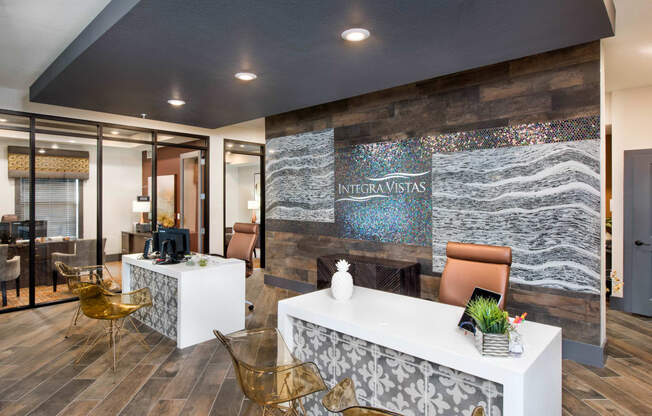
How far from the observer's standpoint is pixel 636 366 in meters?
3.22

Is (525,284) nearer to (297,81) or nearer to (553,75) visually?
(553,75)

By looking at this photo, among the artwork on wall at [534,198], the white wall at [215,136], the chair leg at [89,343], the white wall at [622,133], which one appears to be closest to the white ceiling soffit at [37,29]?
the white wall at [215,136]

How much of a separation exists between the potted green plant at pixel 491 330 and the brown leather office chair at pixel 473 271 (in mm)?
1151

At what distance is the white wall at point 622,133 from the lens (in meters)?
4.60

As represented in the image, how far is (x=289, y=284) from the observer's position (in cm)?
579

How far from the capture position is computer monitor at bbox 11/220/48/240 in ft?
15.8

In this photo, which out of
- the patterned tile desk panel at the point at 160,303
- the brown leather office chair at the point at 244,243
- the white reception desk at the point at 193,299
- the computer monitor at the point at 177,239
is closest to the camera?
the white reception desk at the point at 193,299

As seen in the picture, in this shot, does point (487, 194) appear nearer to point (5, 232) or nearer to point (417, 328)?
point (417, 328)

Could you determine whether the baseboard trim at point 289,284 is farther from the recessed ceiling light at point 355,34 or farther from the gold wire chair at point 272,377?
the recessed ceiling light at point 355,34

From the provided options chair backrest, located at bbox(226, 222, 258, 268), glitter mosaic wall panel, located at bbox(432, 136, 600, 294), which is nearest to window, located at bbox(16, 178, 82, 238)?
chair backrest, located at bbox(226, 222, 258, 268)

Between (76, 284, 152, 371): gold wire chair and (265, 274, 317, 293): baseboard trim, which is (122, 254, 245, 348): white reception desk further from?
(265, 274, 317, 293): baseboard trim

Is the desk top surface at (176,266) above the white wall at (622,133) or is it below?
below

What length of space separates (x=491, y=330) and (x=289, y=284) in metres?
4.42

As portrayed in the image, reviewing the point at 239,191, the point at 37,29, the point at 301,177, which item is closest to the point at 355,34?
the point at 37,29
